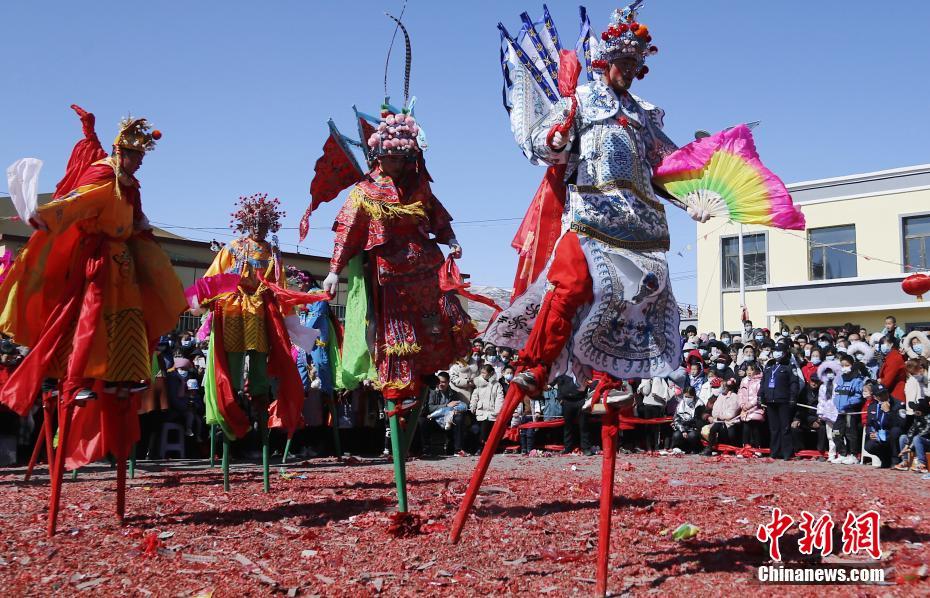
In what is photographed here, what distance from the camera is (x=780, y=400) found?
43.2ft

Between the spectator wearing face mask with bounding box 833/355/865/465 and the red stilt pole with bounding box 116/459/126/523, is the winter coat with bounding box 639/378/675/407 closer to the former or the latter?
the spectator wearing face mask with bounding box 833/355/865/465

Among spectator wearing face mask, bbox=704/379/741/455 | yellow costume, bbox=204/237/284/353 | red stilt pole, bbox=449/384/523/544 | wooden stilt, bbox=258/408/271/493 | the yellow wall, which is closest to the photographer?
red stilt pole, bbox=449/384/523/544

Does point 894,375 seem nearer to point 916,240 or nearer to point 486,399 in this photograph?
point 486,399

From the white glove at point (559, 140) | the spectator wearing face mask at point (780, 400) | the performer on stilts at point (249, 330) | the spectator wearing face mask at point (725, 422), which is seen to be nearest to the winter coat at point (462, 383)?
the spectator wearing face mask at point (725, 422)

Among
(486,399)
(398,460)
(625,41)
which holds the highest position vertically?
(625,41)

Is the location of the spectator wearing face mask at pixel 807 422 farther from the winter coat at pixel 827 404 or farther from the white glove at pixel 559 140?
the white glove at pixel 559 140

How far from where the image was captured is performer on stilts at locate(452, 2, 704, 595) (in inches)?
170

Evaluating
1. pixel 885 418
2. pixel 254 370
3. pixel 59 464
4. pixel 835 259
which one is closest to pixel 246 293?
pixel 254 370

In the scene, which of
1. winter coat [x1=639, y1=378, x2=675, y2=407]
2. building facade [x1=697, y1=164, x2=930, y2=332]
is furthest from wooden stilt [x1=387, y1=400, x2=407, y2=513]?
building facade [x1=697, y1=164, x2=930, y2=332]

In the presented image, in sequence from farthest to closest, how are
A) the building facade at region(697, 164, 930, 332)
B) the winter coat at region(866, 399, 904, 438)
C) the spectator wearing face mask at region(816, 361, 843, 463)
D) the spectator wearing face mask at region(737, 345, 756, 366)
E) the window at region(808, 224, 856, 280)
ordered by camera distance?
the window at region(808, 224, 856, 280) < the building facade at region(697, 164, 930, 332) < the spectator wearing face mask at region(737, 345, 756, 366) < the spectator wearing face mask at region(816, 361, 843, 463) < the winter coat at region(866, 399, 904, 438)

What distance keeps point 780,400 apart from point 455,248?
9068 millimetres

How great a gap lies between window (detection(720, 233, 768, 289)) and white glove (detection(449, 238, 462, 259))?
91.8 ft

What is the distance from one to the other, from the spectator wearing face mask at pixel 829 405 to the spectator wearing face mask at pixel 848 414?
7 cm

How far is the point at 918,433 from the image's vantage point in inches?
442
